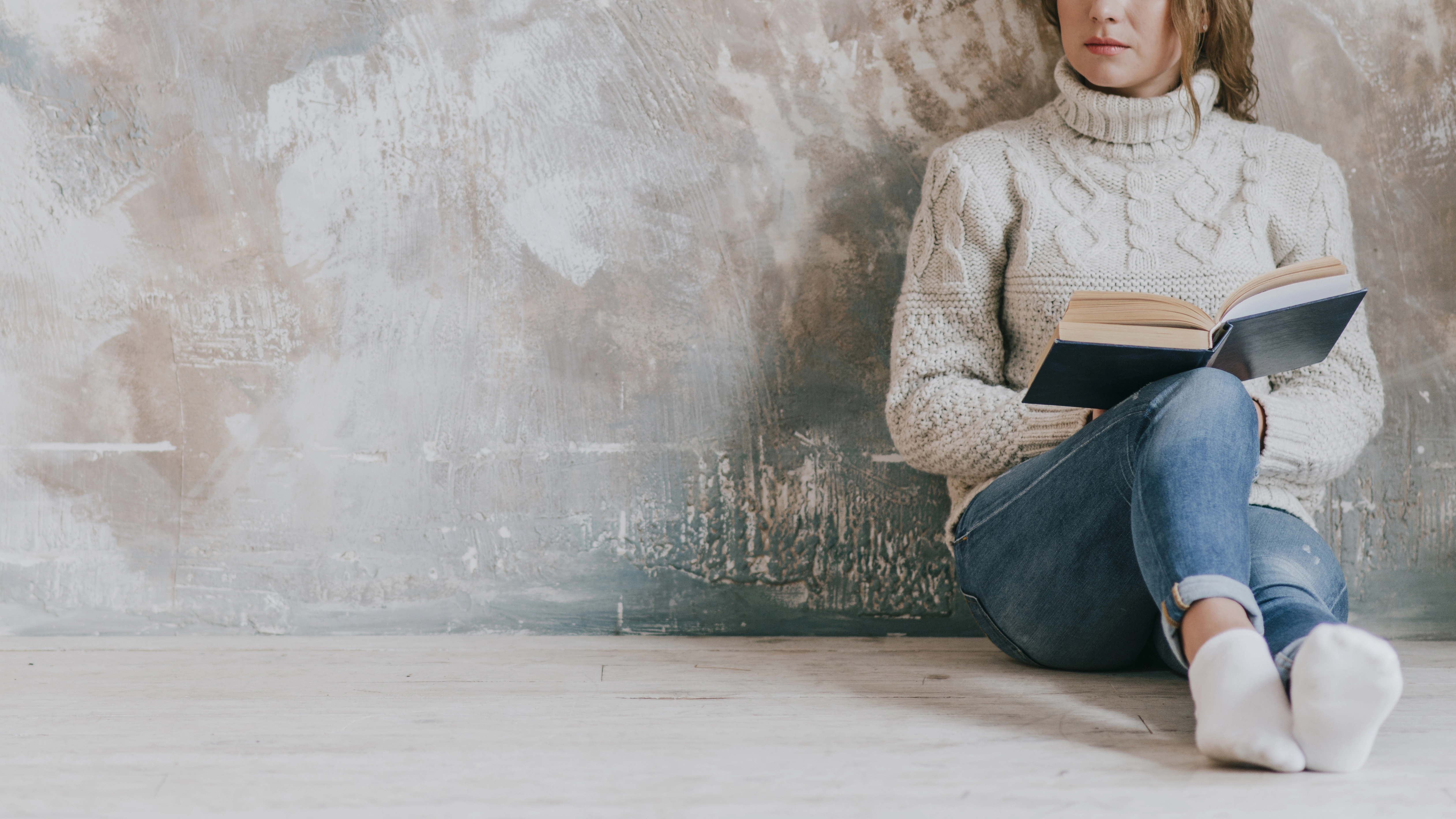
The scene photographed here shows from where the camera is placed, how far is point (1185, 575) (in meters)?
1.02

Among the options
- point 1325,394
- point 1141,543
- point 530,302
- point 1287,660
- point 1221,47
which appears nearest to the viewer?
point 1287,660

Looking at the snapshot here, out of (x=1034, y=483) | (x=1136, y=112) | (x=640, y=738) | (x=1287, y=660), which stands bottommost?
(x=640, y=738)

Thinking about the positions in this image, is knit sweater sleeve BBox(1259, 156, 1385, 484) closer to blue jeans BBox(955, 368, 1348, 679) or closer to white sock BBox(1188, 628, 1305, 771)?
blue jeans BBox(955, 368, 1348, 679)

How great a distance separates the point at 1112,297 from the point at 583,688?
83 cm

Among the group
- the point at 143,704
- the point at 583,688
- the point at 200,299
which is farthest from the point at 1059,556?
the point at 200,299

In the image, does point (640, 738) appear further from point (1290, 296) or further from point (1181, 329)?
point (1290, 296)

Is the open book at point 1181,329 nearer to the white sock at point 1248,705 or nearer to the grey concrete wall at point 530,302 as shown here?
the white sock at point 1248,705

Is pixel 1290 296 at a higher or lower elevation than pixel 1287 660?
higher

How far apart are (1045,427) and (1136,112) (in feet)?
1.66

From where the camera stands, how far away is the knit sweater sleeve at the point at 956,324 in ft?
4.62

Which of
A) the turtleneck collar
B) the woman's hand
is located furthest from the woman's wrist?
the turtleneck collar

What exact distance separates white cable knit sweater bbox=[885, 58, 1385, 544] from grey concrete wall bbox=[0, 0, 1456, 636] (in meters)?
0.22

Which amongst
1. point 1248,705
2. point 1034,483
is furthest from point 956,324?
point 1248,705

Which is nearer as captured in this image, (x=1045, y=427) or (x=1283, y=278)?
(x=1283, y=278)
